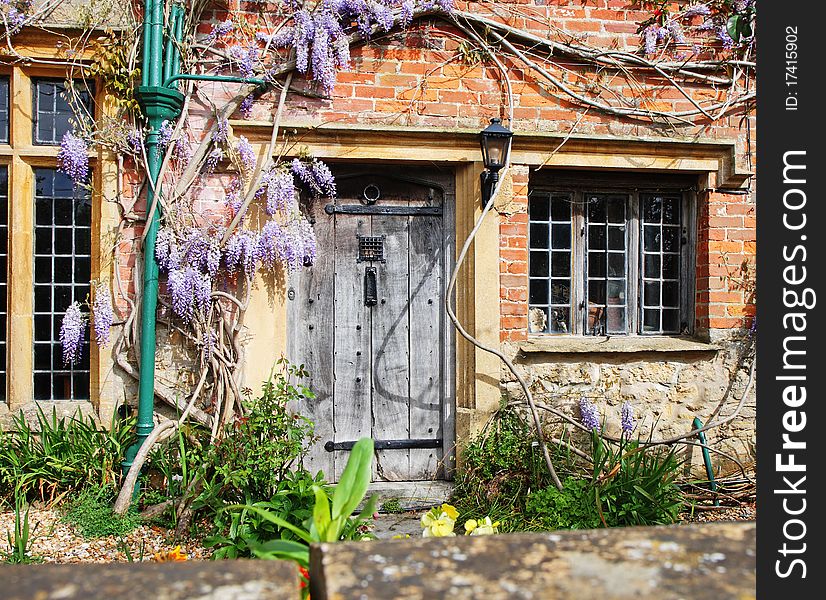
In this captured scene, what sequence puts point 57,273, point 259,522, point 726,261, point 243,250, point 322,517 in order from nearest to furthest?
1. point 322,517
2. point 259,522
3. point 243,250
4. point 57,273
5. point 726,261

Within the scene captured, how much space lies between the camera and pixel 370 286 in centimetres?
449

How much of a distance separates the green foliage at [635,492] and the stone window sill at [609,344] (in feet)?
2.57

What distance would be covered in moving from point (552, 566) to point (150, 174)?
3789 millimetres

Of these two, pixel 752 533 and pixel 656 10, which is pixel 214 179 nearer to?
pixel 656 10

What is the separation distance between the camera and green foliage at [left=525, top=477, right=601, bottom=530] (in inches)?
140

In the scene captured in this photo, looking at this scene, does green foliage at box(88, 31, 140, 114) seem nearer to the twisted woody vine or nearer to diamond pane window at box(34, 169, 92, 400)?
the twisted woody vine

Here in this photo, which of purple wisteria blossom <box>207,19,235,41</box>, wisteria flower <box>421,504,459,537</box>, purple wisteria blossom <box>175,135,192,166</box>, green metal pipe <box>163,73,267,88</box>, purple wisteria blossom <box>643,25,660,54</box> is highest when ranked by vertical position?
purple wisteria blossom <box>643,25,660,54</box>

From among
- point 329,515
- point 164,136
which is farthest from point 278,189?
point 329,515

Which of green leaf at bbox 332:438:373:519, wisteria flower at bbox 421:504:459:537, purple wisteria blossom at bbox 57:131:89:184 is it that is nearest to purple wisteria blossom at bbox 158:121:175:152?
purple wisteria blossom at bbox 57:131:89:184

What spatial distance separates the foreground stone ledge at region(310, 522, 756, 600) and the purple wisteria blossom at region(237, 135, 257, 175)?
11.7 ft

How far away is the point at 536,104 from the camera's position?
452 cm

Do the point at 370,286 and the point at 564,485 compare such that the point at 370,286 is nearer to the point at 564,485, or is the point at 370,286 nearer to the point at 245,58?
the point at 245,58
